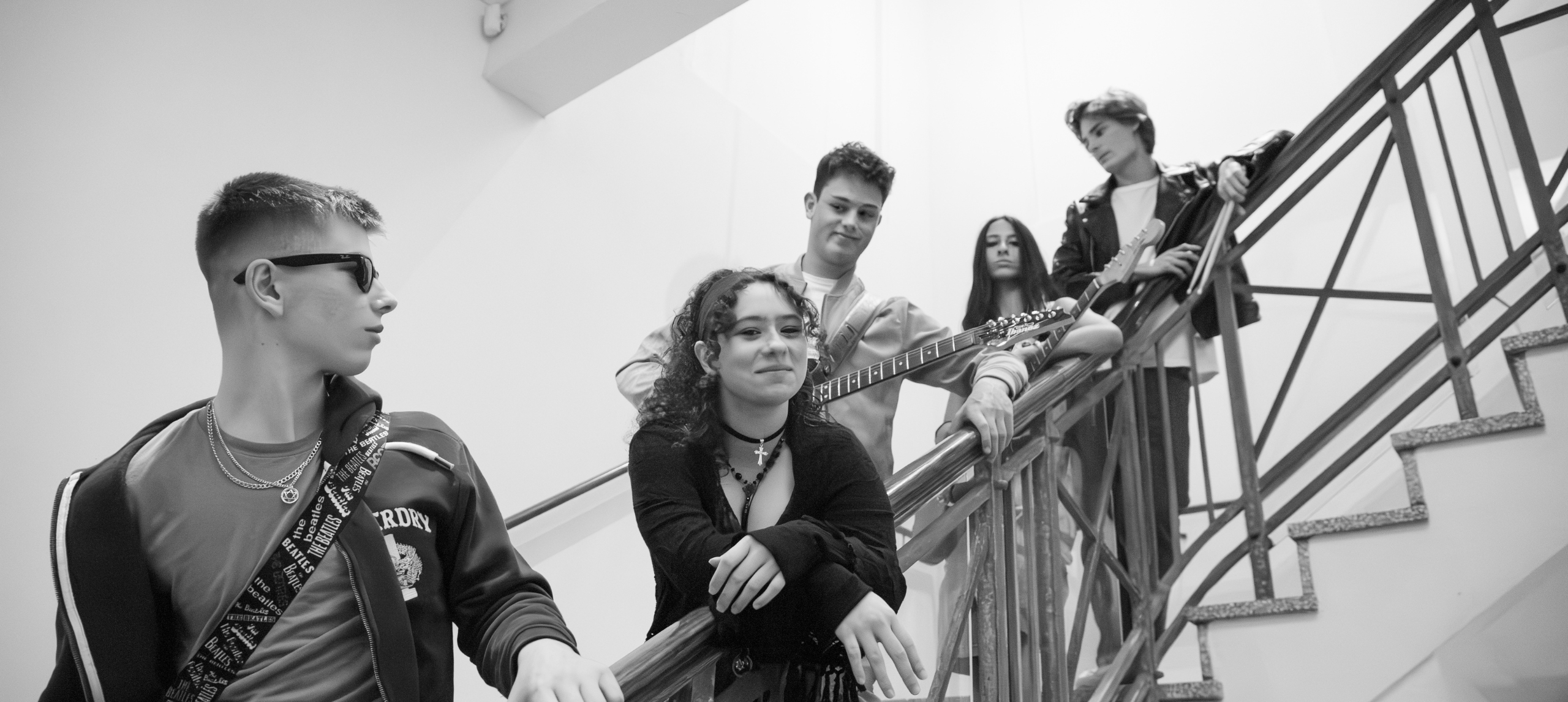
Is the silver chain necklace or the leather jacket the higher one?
the leather jacket

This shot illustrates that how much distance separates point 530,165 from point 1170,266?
2292mm

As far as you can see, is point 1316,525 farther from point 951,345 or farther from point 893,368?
point 893,368

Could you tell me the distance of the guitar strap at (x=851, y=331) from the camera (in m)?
2.33

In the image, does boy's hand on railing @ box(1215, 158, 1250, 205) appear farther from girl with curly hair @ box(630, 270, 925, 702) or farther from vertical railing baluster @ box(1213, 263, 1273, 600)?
girl with curly hair @ box(630, 270, 925, 702)

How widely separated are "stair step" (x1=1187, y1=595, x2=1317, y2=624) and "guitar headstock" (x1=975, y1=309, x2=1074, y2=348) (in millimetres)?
805

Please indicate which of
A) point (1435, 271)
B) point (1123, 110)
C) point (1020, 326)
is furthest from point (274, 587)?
point (1123, 110)

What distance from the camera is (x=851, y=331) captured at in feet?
7.74

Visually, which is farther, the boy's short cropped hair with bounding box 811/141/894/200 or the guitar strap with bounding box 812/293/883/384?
the boy's short cropped hair with bounding box 811/141/894/200

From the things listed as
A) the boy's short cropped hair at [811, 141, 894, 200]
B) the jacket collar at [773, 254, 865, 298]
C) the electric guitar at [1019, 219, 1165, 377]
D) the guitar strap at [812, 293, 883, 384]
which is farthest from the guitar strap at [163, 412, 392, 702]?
the electric guitar at [1019, 219, 1165, 377]

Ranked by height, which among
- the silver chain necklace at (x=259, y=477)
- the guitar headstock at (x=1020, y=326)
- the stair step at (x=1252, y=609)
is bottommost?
the silver chain necklace at (x=259, y=477)

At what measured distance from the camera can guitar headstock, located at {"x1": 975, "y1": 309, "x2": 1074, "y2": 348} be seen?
2338 mm

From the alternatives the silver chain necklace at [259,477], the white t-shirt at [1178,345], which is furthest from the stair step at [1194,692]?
the silver chain necklace at [259,477]

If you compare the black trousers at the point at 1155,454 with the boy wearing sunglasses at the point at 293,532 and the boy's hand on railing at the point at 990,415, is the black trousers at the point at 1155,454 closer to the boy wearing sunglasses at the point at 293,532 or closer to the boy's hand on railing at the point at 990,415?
the boy's hand on railing at the point at 990,415

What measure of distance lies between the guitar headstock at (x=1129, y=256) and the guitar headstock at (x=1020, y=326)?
420 millimetres
